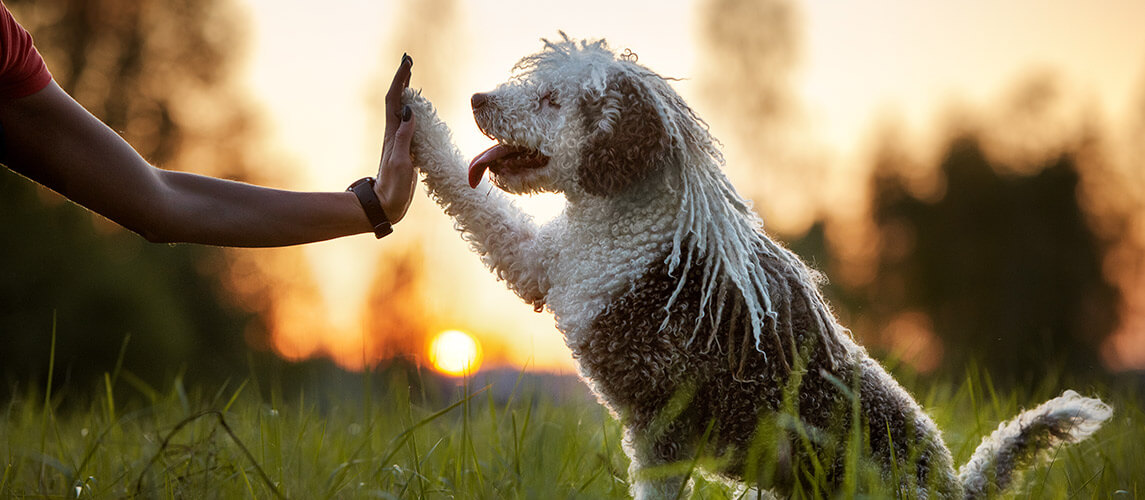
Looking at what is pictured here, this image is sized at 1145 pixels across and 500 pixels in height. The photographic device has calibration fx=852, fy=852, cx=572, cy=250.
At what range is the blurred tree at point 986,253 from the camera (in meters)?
17.9

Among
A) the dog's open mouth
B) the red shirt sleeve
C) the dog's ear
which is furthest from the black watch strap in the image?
the red shirt sleeve

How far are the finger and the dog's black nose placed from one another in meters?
0.38

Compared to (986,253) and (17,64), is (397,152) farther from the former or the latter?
(986,253)

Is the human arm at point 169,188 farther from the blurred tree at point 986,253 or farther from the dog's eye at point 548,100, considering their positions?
the blurred tree at point 986,253

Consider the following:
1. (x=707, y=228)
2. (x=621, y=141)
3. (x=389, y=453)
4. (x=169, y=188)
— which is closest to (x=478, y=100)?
(x=621, y=141)

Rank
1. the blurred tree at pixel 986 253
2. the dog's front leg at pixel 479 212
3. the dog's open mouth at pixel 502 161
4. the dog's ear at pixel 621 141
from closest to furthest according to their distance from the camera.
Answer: the dog's ear at pixel 621 141 < the dog's open mouth at pixel 502 161 < the dog's front leg at pixel 479 212 < the blurred tree at pixel 986 253

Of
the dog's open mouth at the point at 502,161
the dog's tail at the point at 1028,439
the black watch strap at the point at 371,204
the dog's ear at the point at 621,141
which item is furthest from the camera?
the black watch strap at the point at 371,204

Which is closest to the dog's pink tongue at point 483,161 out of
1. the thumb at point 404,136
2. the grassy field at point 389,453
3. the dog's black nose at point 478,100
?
the dog's black nose at point 478,100

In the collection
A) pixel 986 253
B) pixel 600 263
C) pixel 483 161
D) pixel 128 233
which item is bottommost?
pixel 600 263

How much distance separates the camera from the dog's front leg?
3230mm

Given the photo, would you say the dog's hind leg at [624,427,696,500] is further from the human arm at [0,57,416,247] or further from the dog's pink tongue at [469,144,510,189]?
the human arm at [0,57,416,247]

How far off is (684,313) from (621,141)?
618 millimetres

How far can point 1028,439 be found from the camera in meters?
3.05

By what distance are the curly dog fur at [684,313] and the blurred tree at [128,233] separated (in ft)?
31.5
